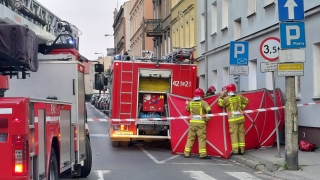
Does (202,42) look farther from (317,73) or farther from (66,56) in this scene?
(66,56)

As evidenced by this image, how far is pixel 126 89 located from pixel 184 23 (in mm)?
21124

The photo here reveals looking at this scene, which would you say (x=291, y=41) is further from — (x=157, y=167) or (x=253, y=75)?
(x=253, y=75)

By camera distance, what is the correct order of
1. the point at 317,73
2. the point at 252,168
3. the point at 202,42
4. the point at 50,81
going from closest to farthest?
the point at 50,81 < the point at 252,168 < the point at 317,73 < the point at 202,42

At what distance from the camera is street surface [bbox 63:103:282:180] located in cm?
1198

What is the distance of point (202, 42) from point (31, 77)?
22948 millimetres

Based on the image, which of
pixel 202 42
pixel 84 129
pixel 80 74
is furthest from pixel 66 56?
pixel 202 42

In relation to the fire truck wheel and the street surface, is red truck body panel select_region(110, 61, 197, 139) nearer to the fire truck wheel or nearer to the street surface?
the street surface

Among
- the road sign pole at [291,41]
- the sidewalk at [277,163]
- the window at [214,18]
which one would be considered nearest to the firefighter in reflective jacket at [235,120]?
the sidewalk at [277,163]

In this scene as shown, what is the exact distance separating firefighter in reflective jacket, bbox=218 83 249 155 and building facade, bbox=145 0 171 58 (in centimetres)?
2969

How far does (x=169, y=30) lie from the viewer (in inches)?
1789

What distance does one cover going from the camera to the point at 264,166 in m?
13.2

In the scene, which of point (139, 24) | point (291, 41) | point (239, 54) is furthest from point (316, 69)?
point (139, 24)

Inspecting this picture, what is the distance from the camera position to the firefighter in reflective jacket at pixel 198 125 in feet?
51.0

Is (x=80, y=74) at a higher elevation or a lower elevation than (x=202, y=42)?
lower
